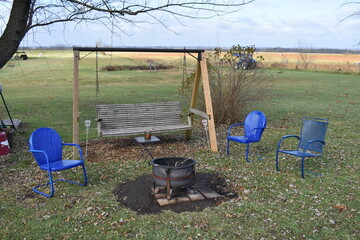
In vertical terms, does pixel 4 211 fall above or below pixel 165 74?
below

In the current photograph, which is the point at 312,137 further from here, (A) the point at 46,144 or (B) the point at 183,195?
(A) the point at 46,144

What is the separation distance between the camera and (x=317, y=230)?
12.4 ft

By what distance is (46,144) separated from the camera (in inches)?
199

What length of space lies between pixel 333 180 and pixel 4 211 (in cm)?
500

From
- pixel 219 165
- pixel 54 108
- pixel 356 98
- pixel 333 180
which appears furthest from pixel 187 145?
pixel 356 98

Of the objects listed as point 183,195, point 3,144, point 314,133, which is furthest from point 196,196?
point 3,144

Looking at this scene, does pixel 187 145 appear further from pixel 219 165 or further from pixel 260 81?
pixel 260 81

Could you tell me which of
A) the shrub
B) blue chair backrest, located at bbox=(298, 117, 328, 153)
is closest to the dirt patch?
blue chair backrest, located at bbox=(298, 117, 328, 153)

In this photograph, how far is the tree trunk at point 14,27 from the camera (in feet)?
19.3

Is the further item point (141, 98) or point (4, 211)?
point (141, 98)

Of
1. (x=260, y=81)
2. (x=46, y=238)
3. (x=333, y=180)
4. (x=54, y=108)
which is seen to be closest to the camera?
(x=46, y=238)

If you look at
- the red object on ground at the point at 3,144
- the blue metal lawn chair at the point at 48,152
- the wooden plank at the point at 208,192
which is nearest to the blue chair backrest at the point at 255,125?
the wooden plank at the point at 208,192

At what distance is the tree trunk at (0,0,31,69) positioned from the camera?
5879 millimetres

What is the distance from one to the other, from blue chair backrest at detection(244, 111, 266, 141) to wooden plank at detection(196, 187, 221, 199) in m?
1.89
